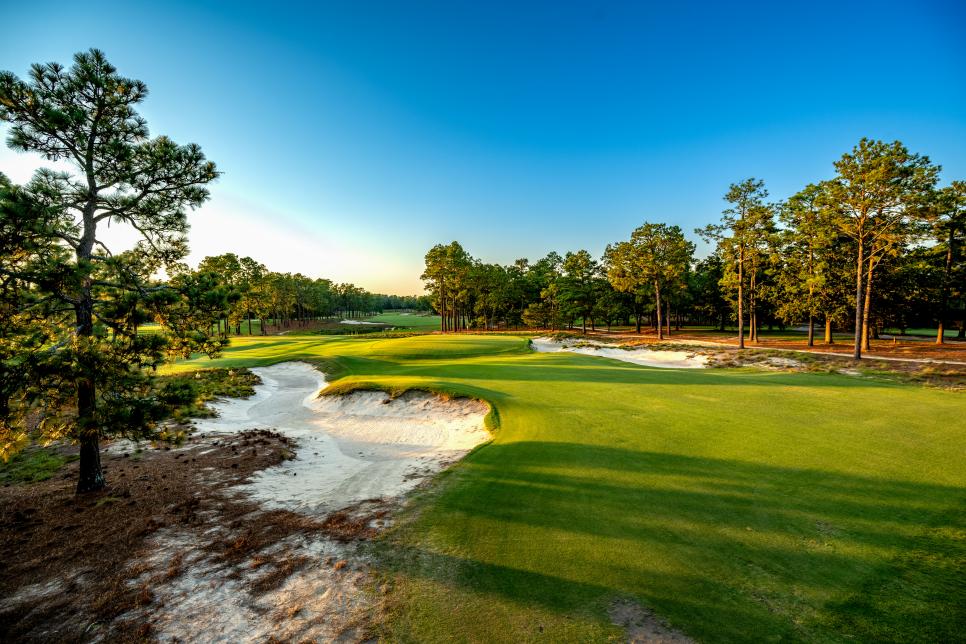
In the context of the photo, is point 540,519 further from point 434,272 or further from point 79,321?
point 434,272

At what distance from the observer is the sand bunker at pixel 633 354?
30.2m

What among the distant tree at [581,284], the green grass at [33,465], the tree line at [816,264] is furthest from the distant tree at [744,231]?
the green grass at [33,465]

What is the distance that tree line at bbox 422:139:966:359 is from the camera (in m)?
26.0

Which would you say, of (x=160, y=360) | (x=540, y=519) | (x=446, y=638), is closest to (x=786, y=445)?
(x=540, y=519)

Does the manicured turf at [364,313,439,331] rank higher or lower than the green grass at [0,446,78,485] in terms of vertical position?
higher

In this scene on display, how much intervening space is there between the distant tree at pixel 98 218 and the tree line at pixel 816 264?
1479 inches

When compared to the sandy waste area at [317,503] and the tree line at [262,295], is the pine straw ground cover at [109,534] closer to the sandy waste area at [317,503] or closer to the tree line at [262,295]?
the sandy waste area at [317,503]

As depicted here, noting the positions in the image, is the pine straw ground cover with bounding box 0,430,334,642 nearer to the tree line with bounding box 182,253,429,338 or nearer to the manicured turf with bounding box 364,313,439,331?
the tree line with bounding box 182,253,429,338

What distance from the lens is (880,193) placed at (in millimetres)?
25797

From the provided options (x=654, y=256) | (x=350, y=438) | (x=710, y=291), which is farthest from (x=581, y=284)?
(x=350, y=438)

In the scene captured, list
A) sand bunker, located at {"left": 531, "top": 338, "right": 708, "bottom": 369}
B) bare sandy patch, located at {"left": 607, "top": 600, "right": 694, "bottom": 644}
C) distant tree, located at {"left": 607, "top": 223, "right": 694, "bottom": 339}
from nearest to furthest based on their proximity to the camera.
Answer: bare sandy patch, located at {"left": 607, "top": 600, "right": 694, "bottom": 644} < sand bunker, located at {"left": 531, "top": 338, "right": 708, "bottom": 369} < distant tree, located at {"left": 607, "top": 223, "right": 694, "bottom": 339}

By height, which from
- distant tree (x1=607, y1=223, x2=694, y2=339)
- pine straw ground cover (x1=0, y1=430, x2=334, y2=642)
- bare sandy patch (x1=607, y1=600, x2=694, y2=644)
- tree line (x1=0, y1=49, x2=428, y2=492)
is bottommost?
pine straw ground cover (x1=0, y1=430, x2=334, y2=642)

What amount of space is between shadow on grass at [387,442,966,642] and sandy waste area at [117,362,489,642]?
1.02 meters

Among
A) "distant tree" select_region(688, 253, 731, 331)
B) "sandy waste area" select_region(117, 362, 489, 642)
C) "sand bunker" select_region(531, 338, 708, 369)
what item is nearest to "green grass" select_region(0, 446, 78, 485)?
"sandy waste area" select_region(117, 362, 489, 642)
